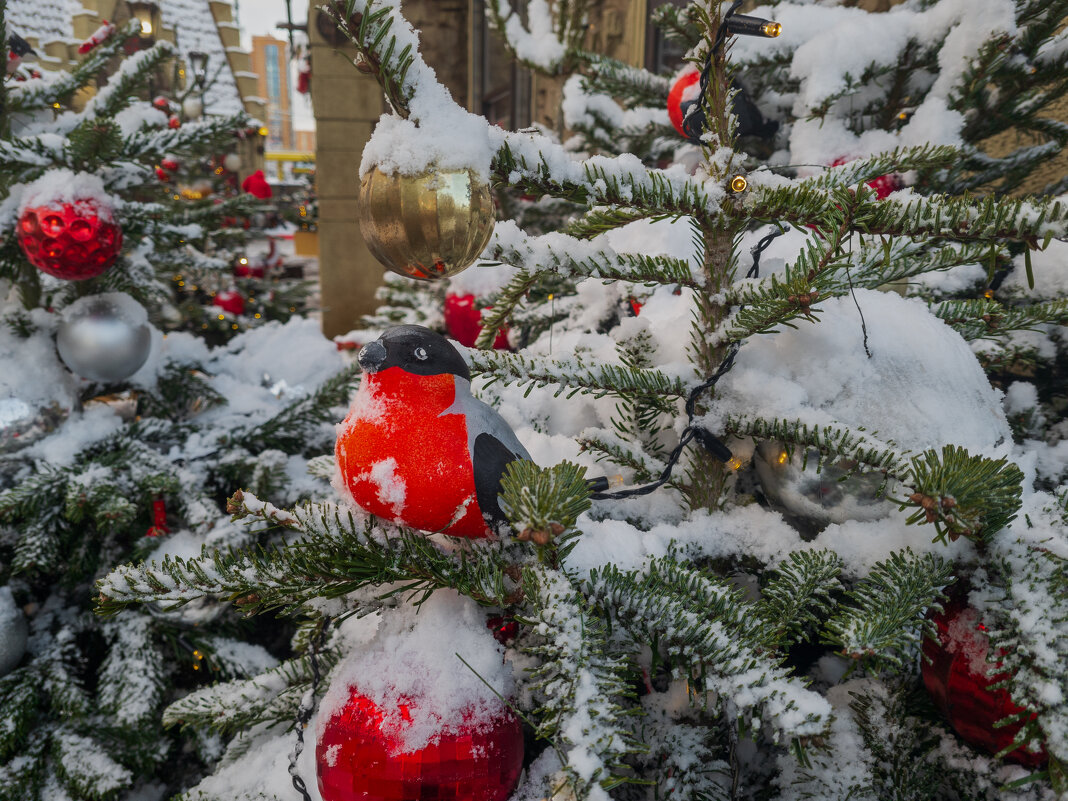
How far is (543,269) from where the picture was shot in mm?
676

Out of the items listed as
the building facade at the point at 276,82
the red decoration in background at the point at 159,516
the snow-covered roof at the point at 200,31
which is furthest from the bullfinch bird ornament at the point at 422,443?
the building facade at the point at 276,82

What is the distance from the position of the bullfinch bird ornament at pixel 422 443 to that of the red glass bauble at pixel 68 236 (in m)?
1.09

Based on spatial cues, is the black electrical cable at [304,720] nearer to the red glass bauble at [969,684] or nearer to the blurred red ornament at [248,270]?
the red glass bauble at [969,684]

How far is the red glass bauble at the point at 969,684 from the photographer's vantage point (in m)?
0.56

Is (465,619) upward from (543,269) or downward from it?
downward

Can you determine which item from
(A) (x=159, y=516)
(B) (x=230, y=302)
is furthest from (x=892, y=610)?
(B) (x=230, y=302)

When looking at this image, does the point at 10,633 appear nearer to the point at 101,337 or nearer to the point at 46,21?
the point at 101,337

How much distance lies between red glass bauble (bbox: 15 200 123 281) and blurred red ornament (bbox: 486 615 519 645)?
1.29 meters

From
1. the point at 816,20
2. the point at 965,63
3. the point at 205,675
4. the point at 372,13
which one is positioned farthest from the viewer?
the point at 205,675

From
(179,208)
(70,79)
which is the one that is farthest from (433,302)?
(70,79)

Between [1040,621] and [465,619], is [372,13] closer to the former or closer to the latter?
[465,619]

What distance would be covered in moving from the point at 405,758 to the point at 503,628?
0.16 m

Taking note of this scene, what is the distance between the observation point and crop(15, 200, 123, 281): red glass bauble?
4.36 feet

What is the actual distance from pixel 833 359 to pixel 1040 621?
12.2 inches
